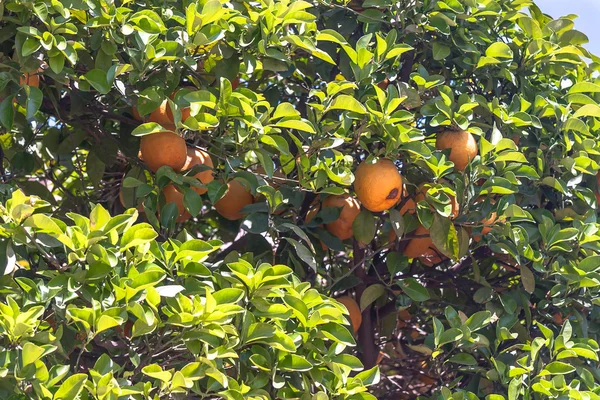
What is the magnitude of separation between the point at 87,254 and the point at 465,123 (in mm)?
1012

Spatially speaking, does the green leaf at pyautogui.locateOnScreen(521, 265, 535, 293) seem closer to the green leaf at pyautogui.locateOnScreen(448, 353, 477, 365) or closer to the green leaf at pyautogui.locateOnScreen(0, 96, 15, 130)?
the green leaf at pyautogui.locateOnScreen(448, 353, 477, 365)

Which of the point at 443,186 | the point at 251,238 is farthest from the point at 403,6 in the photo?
the point at 251,238

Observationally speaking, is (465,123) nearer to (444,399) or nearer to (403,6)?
(403,6)

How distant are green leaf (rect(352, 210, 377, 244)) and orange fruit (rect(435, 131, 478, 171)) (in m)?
0.26

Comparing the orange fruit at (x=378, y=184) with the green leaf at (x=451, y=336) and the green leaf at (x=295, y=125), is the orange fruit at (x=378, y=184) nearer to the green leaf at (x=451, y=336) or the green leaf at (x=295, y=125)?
the green leaf at (x=295, y=125)

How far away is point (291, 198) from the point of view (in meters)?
2.05

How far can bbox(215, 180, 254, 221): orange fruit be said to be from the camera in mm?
2156

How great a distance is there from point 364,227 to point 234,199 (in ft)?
1.14

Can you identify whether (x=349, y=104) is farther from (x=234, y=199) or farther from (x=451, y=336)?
(x=451, y=336)

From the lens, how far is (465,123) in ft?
6.73

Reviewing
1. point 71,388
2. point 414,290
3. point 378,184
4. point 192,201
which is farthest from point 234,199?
point 71,388

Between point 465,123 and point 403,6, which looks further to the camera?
point 403,6

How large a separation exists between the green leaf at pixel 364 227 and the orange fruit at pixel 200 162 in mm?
389

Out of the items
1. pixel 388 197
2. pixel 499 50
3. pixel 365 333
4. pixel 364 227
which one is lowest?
pixel 365 333
